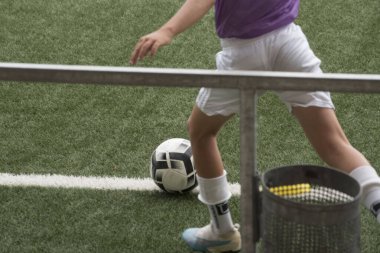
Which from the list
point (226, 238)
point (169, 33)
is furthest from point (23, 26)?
point (169, 33)

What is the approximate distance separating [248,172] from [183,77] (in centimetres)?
41

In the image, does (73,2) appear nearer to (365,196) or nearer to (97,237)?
(97,237)

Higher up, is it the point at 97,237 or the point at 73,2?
the point at 97,237

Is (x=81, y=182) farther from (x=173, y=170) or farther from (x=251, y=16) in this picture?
(x=251, y=16)

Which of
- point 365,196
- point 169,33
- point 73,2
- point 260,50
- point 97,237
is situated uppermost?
point 169,33

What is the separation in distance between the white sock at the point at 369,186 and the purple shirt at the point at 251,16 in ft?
2.00

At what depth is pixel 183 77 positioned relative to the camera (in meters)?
2.67

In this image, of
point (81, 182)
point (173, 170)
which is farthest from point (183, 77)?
point (81, 182)

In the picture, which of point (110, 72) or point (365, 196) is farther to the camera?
point (365, 196)

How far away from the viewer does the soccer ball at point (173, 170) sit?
13.5 feet

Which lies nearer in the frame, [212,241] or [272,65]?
[272,65]

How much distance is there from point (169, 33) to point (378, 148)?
2043mm

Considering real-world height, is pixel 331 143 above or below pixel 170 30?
below

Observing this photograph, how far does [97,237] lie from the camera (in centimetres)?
381
